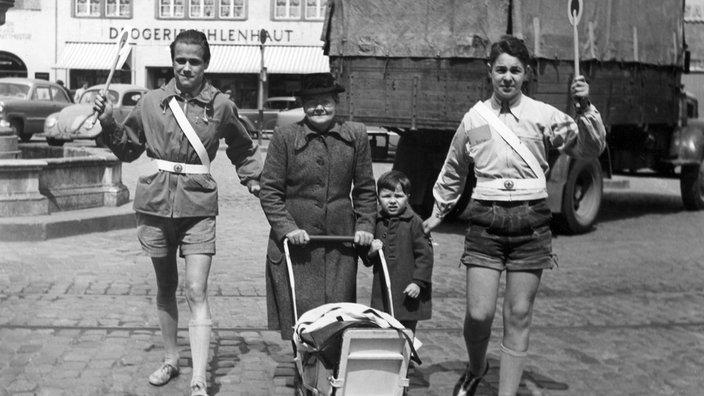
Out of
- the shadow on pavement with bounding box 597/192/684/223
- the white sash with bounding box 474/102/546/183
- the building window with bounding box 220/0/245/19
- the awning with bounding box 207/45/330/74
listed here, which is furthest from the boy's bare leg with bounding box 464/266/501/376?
the building window with bounding box 220/0/245/19

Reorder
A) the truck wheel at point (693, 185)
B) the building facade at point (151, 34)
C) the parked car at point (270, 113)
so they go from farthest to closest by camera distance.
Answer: the building facade at point (151, 34) < the parked car at point (270, 113) < the truck wheel at point (693, 185)

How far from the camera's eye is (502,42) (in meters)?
5.12

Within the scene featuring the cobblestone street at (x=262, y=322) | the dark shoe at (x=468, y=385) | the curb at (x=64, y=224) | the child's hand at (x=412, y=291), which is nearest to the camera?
the dark shoe at (x=468, y=385)

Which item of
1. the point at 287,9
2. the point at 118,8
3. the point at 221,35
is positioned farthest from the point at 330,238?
the point at 118,8

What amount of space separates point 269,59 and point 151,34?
5030 mm

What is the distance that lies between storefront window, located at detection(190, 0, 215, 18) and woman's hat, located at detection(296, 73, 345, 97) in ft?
133

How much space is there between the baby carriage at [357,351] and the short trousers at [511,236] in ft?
2.22

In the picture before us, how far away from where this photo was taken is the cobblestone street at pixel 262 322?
19.8ft

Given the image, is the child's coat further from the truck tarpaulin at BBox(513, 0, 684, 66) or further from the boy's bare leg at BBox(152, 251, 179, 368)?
the truck tarpaulin at BBox(513, 0, 684, 66)

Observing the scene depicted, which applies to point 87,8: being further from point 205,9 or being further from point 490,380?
A: point 490,380

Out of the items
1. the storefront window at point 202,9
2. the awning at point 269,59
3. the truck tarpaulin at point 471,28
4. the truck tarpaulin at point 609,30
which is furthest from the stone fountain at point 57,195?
the storefront window at point 202,9

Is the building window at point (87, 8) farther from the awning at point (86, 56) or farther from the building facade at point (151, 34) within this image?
the awning at point (86, 56)

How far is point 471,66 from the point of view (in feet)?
39.7

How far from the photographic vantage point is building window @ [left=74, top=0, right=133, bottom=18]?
45.0 m
